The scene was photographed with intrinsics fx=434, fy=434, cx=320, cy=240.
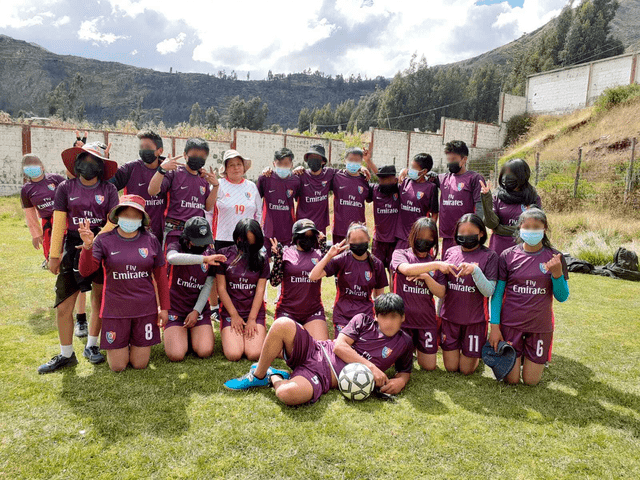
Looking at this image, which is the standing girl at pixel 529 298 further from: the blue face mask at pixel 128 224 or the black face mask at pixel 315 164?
the blue face mask at pixel 128 224

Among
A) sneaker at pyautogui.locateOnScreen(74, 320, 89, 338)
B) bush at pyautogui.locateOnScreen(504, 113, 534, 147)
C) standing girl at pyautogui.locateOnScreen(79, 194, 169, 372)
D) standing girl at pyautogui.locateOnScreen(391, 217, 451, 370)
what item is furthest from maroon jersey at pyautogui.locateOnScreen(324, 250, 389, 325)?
bush at pyautogui.locateOnScreen(504, 113, 534, 147)

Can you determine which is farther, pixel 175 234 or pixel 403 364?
pixel 175 234

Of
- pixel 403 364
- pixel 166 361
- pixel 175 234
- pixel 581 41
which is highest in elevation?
pixel 581 41

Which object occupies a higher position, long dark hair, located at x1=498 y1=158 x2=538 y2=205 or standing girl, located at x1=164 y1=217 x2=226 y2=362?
long dark hair, located at x1=498 y1=158 x2=538 y2=205

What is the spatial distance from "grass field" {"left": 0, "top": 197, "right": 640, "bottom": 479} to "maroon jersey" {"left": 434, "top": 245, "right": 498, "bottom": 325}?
→ 26.0 inches

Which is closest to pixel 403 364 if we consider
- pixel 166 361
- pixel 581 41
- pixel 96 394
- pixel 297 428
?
pixel 297 428

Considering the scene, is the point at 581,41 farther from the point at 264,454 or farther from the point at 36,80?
the point at 36,80

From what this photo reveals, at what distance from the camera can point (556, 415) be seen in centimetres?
388

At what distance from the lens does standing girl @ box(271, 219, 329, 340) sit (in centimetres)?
519

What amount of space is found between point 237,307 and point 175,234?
50.3 inches

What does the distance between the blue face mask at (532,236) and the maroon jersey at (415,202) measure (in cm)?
174

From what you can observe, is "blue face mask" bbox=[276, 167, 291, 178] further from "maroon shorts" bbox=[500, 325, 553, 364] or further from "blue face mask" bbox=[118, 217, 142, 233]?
"maroon shorts" bbox=[500, 325, 553, 364]

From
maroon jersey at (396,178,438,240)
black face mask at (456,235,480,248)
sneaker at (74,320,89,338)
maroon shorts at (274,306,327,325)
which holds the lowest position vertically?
sneaker at (74,320,89,338)

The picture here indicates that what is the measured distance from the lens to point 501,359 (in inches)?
175
